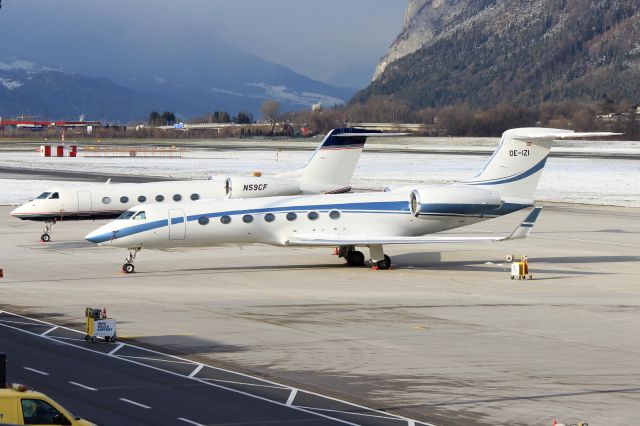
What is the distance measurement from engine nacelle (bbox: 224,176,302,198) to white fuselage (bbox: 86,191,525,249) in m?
8.10

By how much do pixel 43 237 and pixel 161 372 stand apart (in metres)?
27.2

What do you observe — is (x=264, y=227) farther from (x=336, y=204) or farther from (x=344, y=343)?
(x=344, y=343)

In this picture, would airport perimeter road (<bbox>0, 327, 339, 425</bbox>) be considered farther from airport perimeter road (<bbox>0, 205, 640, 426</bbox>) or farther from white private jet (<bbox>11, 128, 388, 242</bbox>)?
white private jet (<bbox>11, 128, 388, 242</bbox>)

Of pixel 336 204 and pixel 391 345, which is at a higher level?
pixel 336 204

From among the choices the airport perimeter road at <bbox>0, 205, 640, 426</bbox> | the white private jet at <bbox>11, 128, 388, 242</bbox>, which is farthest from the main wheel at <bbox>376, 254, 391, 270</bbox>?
the white private jet at <bbox>11, 128, 388, 242</bbox>

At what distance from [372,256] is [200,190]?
37.4 feet

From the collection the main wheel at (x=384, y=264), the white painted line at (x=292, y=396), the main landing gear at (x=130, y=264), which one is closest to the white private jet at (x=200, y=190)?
the main landing gear at (x=130, y=264)

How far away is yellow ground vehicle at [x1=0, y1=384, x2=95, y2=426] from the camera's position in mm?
15344

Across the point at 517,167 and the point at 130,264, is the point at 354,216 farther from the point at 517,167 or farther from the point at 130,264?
the point at 130,264

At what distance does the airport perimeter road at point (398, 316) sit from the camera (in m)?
23.0

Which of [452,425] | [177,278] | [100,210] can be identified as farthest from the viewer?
[100,210]

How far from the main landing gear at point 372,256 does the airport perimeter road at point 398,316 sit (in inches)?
22.9

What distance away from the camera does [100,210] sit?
162 ft

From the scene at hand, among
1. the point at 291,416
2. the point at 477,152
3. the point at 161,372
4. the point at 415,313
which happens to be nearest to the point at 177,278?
the point at 415,313
